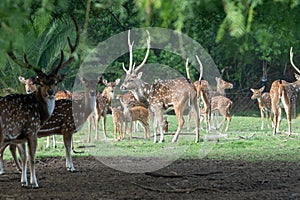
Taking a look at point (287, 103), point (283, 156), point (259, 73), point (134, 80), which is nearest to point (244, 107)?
point (259, 73)

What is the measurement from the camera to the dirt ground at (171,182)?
6520 millimetres

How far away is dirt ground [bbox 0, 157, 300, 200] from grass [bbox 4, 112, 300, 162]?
94 centimetres

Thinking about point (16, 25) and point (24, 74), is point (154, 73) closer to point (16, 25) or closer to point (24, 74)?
point (24, 74)

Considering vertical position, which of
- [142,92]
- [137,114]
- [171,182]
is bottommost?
[171,182]

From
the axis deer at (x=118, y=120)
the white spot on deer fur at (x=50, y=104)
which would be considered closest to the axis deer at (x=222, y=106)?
the axis deer at (x=118, y=120)

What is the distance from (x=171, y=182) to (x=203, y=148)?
3798 millimetres

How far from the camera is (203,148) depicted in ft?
36.6

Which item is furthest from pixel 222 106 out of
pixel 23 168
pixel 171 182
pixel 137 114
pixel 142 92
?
pixel 23 168

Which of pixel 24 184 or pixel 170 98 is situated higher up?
pixel 170 98

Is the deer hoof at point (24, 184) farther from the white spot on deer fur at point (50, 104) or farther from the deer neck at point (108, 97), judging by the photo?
the deer neck at point (108, 97)

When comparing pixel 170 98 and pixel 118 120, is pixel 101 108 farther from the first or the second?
pixel 170 98

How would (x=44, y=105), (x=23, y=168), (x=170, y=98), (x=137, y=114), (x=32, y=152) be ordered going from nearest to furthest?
(x=32, y=152), (x=23, y=168), (x=44, y=105), (x=170, y=98), (x=137, y=114)

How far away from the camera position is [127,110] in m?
13.4

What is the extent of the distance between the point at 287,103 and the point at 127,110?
3.09 meters
